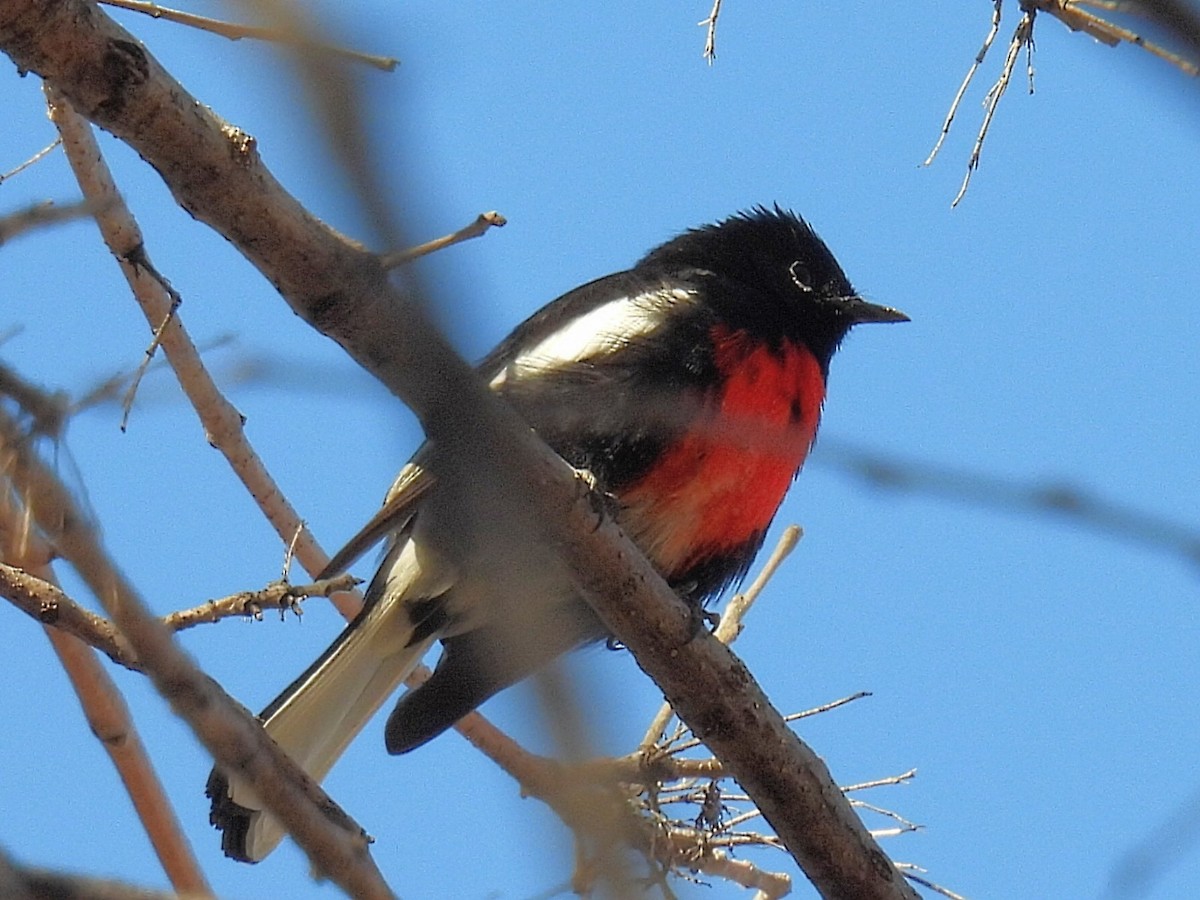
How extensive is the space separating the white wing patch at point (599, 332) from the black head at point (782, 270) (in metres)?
0.36

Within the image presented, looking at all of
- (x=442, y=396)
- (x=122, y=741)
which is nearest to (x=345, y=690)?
(x=122, y=741)

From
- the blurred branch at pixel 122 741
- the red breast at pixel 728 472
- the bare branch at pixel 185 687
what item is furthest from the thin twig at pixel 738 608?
the bare branch at pixel 185 687

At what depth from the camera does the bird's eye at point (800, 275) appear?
4.83m

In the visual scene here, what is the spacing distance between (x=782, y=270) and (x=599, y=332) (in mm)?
976


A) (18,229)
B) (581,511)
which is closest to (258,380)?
(18,229)

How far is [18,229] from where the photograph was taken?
1671 mm

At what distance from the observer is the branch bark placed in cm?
103

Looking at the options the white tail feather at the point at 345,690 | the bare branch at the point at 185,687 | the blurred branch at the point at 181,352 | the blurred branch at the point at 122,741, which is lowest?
the bare branch at the point at 185,687

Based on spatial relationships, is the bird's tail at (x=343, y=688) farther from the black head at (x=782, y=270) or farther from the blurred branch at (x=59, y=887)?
the blurred branch at (x=59, y=887)

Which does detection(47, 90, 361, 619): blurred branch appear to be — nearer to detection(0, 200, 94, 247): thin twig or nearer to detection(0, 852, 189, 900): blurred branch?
detection(0, 200, 94, 247): thin twig

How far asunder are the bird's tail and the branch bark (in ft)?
3.86

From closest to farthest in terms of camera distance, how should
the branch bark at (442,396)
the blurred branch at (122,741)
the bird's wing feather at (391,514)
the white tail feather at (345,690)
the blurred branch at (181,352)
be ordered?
the branch bark at (442,396), the blurred branch at (122,741), the blurred branch at (181,352), the bird's wing feather at (391,514), the white tail feather at (345,690)

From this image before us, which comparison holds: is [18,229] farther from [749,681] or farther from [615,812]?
[749,681]

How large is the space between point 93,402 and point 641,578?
4.10ft
